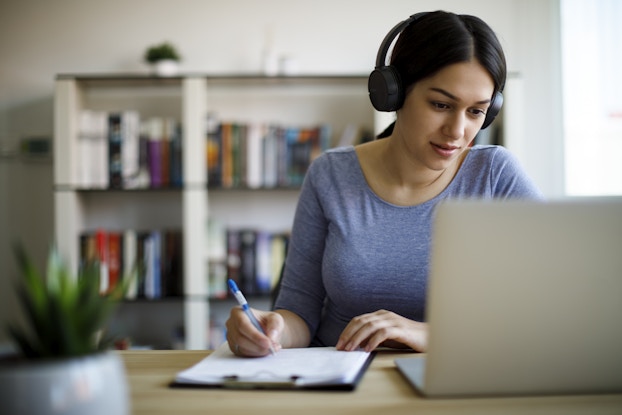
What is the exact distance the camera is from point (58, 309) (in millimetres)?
568

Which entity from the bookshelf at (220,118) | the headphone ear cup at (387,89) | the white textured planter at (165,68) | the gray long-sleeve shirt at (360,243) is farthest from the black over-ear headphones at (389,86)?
the white textured planter at (165,68)

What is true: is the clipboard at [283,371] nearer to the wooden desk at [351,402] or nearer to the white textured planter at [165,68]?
the wooden desk at [351,402]

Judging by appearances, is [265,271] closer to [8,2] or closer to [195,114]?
[195,114]

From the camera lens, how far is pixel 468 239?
698 mm

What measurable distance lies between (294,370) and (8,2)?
302 centimetres

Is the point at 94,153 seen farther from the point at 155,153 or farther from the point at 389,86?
the point at 389,86

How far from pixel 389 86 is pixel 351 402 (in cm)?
75

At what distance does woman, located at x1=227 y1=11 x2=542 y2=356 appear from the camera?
4.17 ft

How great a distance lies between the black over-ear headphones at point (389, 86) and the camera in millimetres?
1328

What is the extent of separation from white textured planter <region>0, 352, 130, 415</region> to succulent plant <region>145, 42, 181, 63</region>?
262 centimetres

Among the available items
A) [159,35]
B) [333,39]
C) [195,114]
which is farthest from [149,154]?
[333,39]

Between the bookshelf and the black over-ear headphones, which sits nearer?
the black over-ear headphones

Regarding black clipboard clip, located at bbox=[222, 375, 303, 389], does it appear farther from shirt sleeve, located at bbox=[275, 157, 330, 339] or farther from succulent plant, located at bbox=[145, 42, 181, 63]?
succulent plant, located at bbox=[145, 42, 181, 63]

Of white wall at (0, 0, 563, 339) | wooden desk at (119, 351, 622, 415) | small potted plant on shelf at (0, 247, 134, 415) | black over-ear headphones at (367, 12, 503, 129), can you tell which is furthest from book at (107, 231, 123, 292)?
small potted plant on shelf at (0, 247, 134, 415)
